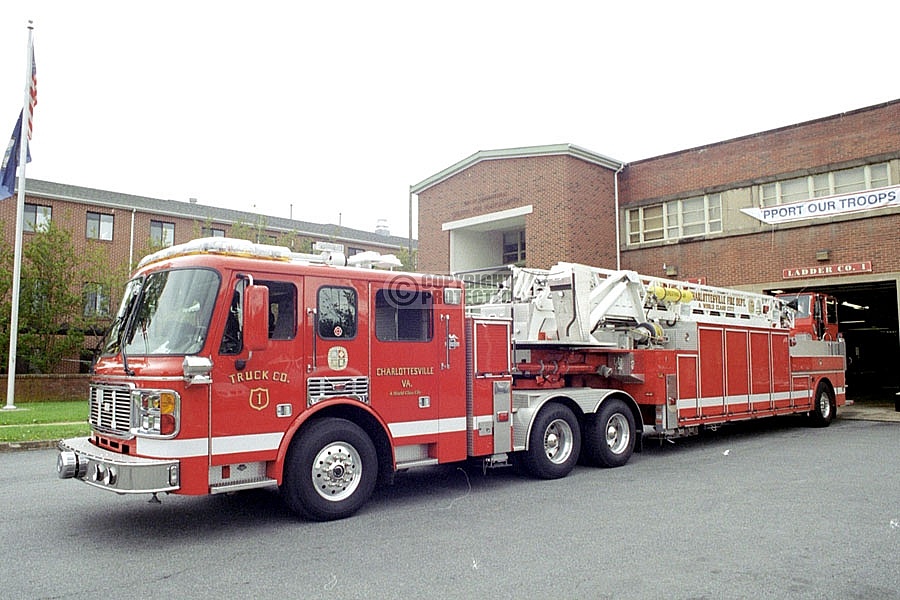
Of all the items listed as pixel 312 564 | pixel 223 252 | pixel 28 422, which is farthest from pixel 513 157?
pixel 312 564

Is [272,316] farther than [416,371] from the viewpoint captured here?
No

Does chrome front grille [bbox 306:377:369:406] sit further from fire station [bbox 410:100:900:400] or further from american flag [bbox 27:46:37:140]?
american flag [bbox 27:46:37:140]

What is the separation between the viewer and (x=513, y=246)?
89.2ft

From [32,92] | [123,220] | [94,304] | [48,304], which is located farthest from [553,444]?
[123,220]

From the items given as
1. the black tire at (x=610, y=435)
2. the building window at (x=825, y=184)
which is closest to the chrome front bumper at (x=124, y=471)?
the black tire at (x=610, y=435)

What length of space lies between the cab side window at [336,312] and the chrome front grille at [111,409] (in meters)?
1.78

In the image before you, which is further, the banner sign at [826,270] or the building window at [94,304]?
the building window at [94,304]

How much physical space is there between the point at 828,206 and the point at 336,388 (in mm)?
16655

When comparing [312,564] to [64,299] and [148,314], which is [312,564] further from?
[64,299]

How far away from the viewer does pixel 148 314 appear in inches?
252

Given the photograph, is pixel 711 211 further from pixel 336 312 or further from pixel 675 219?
pixel 336 312

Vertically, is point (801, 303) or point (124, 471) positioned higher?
point (801, 303)

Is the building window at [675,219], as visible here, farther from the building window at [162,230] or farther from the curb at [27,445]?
the building window at [162,230]

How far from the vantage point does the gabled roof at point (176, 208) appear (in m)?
34.0
